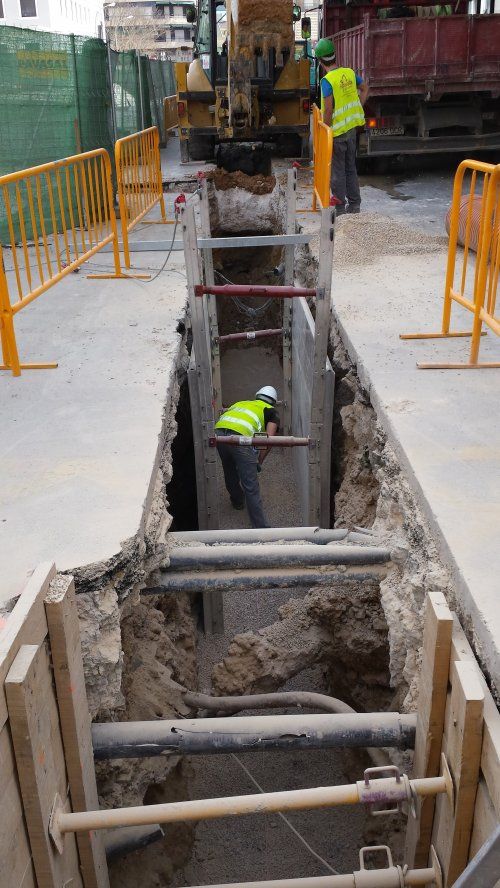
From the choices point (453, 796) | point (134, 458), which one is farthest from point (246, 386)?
point (453, 796)

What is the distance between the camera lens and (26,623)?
250 centimetres

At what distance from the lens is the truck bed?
11.1m

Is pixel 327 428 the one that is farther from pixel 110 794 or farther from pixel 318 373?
pixel 110 794

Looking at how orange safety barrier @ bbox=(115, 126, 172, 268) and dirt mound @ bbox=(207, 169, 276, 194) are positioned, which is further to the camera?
dirt mound @ bbox=(207, 169, 276, 194)

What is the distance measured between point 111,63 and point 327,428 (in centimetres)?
804

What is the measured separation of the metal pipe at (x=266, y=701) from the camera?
4297 mm

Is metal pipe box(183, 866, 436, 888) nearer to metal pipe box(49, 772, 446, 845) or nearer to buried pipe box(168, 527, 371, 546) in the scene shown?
metal pipe box(49, 772, 446, 845)

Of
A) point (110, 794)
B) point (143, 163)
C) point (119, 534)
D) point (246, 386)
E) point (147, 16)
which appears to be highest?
point (147, 16)

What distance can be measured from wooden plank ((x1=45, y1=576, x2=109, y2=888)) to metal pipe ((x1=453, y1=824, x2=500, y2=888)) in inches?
57.8

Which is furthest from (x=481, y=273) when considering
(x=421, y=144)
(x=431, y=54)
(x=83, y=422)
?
(x=421, y=144)

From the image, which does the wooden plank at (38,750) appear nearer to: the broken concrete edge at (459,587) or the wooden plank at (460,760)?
the wooden plank at (460,760)

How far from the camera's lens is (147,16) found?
62.2 metres

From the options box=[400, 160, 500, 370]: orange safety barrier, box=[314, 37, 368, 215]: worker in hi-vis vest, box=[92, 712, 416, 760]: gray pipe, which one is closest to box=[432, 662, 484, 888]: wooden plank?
box=[92, 712, 416, 760]: gray pipe

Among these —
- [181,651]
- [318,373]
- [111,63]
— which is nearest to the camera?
[181,651]
